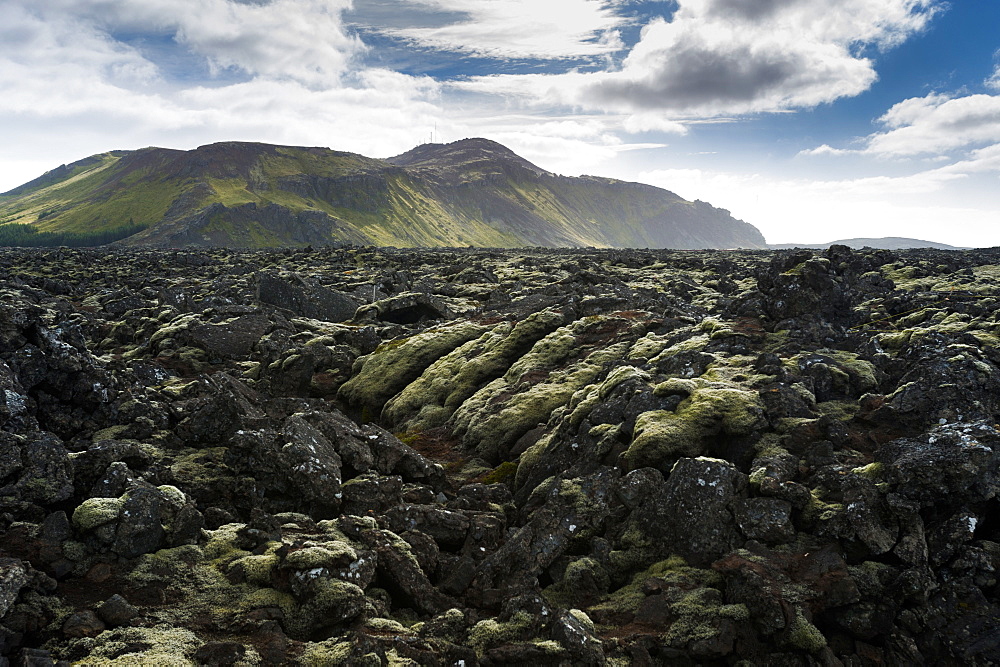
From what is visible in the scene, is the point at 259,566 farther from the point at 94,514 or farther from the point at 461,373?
the point at 461,373

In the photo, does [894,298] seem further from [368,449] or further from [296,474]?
[296,474]

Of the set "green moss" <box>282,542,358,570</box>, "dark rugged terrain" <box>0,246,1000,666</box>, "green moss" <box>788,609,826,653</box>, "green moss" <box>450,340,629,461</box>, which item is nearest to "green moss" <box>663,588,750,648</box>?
"dark rugged terrain" <box>0,246,1000,666</box>

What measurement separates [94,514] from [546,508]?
11596mm

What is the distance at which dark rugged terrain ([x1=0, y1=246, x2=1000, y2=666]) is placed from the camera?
1095 centimetres

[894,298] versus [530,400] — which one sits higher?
[894,298]

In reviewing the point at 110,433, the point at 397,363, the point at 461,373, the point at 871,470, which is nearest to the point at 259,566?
the point at 110,433

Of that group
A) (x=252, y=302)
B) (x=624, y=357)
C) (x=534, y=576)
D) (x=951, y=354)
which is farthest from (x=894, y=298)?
(x=252, y=302)

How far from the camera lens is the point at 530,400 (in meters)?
25.6

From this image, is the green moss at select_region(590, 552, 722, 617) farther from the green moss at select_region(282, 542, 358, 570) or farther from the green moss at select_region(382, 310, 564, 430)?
the green moss at select_region(382, 310, 564, 430)

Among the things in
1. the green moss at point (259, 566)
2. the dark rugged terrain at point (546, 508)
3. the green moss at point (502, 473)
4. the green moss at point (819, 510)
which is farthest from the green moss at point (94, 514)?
the green moss at point (819, 510)

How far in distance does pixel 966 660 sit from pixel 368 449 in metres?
16.5

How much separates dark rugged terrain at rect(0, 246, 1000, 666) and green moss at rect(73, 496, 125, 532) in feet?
0.16

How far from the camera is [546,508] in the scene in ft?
53.6

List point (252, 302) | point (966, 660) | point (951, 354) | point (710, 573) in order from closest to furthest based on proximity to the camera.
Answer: point (966, 660) < point (710, 573) < point (951, 354) < point (252, 302)
